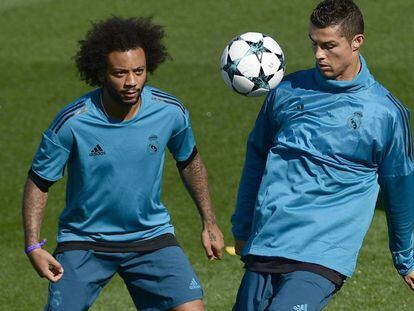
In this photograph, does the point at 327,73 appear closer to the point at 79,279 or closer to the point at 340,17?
the point at 340,17

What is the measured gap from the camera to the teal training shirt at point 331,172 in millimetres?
6836

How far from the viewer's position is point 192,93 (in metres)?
17.1

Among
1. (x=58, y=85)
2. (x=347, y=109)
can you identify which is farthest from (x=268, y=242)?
(x=58, y=85)

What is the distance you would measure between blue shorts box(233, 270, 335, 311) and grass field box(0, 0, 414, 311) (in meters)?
3.54

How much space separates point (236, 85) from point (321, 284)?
6.27ft

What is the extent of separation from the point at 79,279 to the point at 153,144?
102 cm

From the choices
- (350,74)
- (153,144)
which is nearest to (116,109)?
(153,144)

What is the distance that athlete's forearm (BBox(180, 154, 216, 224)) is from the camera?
8.27 m

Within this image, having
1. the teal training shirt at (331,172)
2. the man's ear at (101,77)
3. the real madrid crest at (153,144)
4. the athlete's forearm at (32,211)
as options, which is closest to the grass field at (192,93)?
the real madrid crest at (153,144)

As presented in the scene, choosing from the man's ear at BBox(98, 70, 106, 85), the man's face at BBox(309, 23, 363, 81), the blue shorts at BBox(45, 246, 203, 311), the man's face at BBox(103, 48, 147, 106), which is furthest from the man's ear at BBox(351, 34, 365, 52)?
the blue shorts at BBox(45, 246, 203, 311)

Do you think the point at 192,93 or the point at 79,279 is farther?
the point at 192,93

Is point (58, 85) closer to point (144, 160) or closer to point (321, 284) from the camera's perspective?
point (144, 160)

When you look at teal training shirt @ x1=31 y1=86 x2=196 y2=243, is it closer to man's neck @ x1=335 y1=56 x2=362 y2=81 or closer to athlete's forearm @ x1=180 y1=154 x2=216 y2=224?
athlete's forearm @ x1=180 y1=154 x2=216 y2=224

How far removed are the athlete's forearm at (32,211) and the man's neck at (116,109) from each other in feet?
2.26
